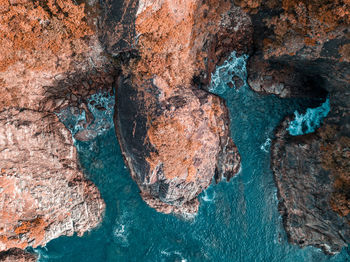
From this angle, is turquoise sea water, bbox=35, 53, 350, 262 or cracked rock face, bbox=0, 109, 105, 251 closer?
cracked rock face, bbox=0, 109, 105, 251

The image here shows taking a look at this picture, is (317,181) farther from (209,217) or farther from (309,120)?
(209,217)

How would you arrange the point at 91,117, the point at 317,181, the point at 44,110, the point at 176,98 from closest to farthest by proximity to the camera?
the point at 176,98 < the point at 317,181 < the point at 44,110 < the point at 91,117

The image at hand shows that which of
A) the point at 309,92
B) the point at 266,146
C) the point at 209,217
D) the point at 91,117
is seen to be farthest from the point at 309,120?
the point at 91,117

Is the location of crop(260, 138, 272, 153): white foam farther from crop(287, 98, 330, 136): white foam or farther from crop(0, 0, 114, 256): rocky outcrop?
crop(0, 0, 114, 256): rocky outcrop

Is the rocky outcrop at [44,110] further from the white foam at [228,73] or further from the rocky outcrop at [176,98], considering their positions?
the white foam at [228,73]

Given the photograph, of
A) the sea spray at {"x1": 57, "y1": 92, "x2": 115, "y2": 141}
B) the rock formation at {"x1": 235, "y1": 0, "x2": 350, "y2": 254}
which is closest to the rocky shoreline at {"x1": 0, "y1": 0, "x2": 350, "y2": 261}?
the rock formation at {"x1": 235, "y1": 0, "x2": 350, "y2": 254}
